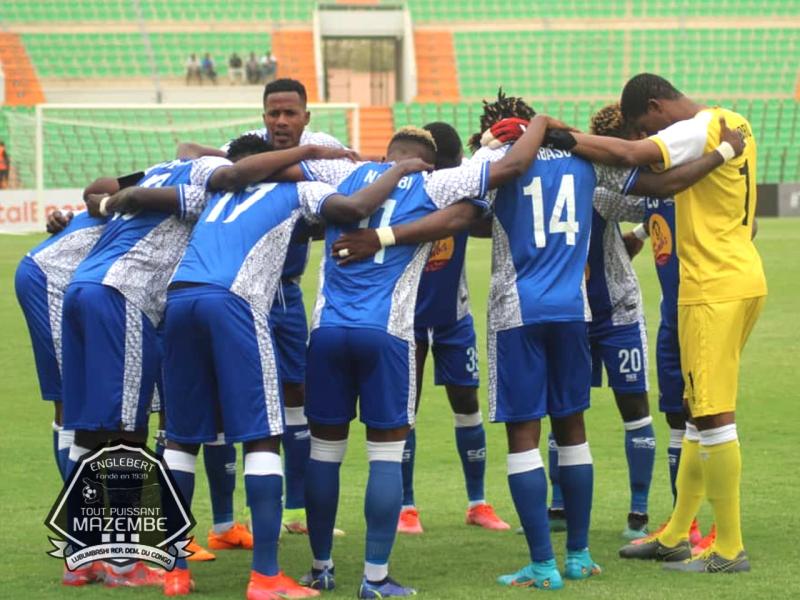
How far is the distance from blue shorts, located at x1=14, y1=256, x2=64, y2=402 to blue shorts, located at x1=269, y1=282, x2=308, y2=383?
1172mm

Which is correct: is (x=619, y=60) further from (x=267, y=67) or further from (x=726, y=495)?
(x=726, y=495)

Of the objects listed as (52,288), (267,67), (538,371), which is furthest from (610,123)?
(267,67)

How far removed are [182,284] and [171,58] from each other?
37.1 metres

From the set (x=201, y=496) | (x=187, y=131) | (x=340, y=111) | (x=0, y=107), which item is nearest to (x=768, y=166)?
(x=340, y=111)

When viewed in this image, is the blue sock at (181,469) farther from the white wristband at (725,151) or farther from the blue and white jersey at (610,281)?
the white wristband at (725,151)

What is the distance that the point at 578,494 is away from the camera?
6.21 metres

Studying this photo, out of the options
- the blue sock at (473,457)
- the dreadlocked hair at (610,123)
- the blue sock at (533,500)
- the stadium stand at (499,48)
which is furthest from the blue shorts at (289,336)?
the stadium stand at (499,48)

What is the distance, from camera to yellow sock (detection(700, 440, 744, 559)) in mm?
6234

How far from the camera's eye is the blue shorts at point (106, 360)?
244 inches

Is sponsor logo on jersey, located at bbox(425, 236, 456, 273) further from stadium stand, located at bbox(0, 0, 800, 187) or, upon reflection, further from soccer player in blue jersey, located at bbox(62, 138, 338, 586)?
stadium stand, located at bbox(0, 0, 800, 187)

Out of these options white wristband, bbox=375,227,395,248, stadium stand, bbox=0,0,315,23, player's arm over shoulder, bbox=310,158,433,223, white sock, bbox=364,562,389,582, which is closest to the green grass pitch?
white sock, bbox=364,562,389,582

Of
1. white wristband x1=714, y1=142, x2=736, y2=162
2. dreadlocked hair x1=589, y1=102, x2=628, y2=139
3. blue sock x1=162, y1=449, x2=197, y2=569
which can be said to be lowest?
blue sock x1=162, y1=449, x2=197, y2=569

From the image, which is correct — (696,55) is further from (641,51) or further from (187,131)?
(187,131)

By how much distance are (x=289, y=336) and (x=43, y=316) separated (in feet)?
4.39
